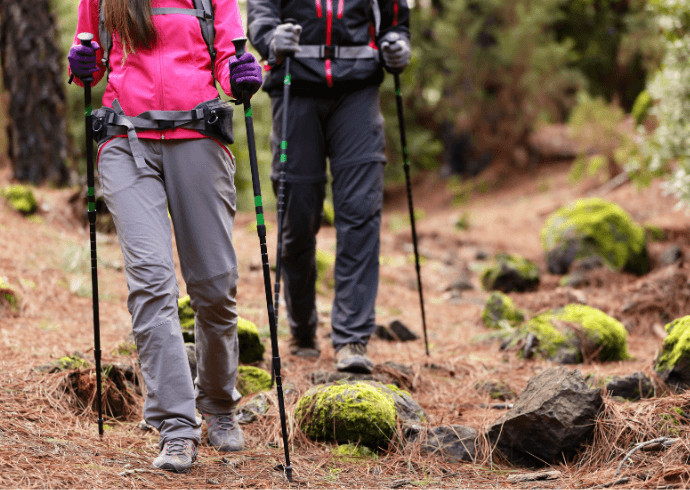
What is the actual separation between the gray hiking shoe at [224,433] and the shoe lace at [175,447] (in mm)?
350

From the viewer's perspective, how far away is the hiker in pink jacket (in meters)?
2.51

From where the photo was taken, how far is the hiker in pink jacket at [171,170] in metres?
2.51

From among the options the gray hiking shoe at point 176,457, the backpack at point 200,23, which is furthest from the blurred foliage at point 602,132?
the gray hiking shoe at point 176,457

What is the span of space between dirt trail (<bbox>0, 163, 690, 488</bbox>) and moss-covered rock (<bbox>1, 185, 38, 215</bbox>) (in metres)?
0.12

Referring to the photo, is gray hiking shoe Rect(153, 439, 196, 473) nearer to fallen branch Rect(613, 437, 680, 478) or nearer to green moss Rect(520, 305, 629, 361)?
fallen branch Rect(613, 437, 680, 478)

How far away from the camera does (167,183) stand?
2.70 meters

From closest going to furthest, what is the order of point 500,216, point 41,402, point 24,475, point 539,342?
point 24,475 < point 41,402 < point 539,342 < point 500,216

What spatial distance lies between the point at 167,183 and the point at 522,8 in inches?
611

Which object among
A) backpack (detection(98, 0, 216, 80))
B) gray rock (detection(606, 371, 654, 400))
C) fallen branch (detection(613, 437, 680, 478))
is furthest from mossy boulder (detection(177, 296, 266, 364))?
fallen branch (detection(613, 437, 680, 478))

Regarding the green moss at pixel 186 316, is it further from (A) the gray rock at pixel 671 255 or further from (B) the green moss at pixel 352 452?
(A) the gray rock at pixel 671 255

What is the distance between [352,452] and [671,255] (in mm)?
5589

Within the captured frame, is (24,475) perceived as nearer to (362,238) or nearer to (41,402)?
(41,402)

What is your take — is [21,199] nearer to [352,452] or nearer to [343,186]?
[343,186]

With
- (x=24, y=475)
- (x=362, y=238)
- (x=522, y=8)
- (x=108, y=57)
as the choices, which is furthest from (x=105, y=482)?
(x=522, y=8)
